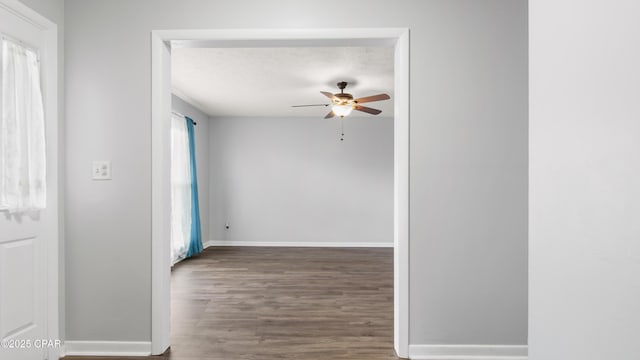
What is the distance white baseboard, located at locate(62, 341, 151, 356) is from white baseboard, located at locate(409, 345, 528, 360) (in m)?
1.75

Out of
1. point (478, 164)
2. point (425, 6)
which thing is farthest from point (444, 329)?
point (425, 6)

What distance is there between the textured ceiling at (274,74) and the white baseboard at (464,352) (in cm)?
266

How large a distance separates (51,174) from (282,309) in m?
2.10

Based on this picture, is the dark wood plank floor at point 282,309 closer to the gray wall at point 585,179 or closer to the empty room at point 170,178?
the empty room at point 170,178

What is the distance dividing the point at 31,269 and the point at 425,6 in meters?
2.94

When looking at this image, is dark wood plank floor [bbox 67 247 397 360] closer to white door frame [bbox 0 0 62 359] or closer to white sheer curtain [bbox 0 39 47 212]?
white door frame [bbox 0 0 62 359]

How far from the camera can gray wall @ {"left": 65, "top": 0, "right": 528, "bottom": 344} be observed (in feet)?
7.87

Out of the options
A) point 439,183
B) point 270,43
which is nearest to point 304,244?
point 439,183

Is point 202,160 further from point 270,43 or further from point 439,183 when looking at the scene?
point 439,183

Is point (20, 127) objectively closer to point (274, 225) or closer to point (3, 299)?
point (3, 299)

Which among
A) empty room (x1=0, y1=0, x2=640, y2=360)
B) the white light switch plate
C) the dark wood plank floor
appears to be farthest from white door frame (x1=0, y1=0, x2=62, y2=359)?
the dark wood plank floor

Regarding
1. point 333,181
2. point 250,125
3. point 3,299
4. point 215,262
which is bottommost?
point 215,262

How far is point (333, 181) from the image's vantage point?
7.32 metres

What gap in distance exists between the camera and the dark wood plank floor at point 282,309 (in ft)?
8.34
